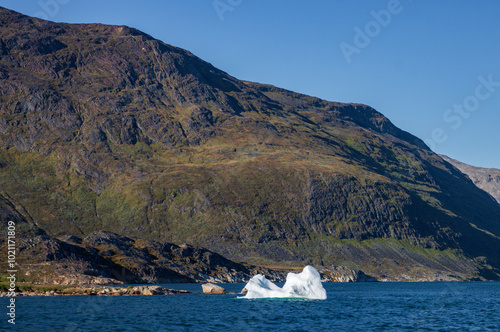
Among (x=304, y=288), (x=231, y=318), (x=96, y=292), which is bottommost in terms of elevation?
(x=96, y=292)

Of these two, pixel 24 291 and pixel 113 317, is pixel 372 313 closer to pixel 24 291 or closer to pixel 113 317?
pixel 113 317

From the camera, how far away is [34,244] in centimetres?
18400

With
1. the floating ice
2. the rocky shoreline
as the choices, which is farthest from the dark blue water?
the rocky shoreline

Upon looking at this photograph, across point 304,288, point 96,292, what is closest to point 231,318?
point 304,288

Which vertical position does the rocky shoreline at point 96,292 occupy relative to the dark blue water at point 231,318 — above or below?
below

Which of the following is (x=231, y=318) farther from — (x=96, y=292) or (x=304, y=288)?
(x=96, y=292)

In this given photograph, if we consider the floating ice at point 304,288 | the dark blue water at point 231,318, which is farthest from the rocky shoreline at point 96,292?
the floating ice at point 304,288

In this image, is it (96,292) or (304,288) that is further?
(96,292)

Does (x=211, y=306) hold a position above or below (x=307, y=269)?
below

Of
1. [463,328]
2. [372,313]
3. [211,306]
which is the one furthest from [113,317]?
[463,328]

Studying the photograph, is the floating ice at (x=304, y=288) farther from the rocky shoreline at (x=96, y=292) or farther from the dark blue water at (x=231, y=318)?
the rocky shoreline at (x=96, y=292)

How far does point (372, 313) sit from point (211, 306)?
28.5 metres

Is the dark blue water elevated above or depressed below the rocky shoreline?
above

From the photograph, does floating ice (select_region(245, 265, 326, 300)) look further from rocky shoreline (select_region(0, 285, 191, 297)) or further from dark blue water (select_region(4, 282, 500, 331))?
rocky shoreline (select_region(0, 285, 191, 297))
